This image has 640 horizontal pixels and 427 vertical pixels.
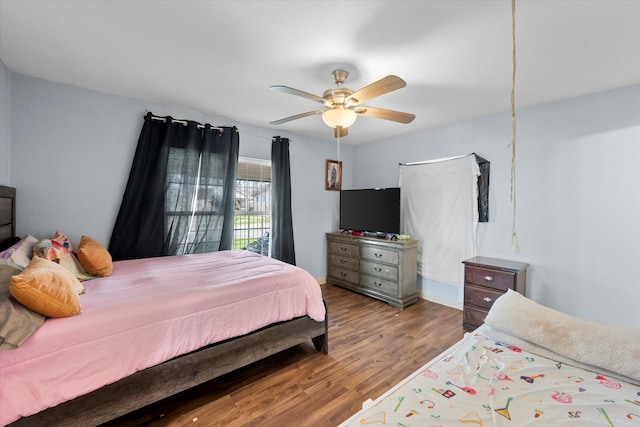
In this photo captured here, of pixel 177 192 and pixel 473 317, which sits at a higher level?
pixel 177 192

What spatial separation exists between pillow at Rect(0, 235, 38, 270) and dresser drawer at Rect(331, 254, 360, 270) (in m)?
3.41

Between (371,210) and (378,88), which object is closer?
(378,88)

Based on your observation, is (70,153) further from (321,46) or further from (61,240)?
(321,46)

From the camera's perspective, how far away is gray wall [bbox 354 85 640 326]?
7.88 feet

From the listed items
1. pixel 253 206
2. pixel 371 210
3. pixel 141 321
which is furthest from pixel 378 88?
pixel 253 206

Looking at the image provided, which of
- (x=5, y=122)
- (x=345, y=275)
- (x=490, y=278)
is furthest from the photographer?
(x=345, y=275)

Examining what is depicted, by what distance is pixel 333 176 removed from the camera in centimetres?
463

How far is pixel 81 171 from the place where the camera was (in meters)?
2.64

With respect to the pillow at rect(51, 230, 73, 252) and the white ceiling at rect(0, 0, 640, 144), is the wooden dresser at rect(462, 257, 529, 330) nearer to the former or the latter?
the white ceiling at rect(0, 0, 640, 144)

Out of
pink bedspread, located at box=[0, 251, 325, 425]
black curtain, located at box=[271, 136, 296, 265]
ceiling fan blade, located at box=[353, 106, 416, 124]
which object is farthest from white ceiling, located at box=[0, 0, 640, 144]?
pink bedspread, located at box=[0, 251, 325, 425]

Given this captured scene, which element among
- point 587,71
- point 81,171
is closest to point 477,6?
point 587,71

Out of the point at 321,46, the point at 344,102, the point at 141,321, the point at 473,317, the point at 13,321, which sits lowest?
the point at 473,317

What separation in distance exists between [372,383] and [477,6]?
8.28 ft

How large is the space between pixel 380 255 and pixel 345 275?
0.76 meters
